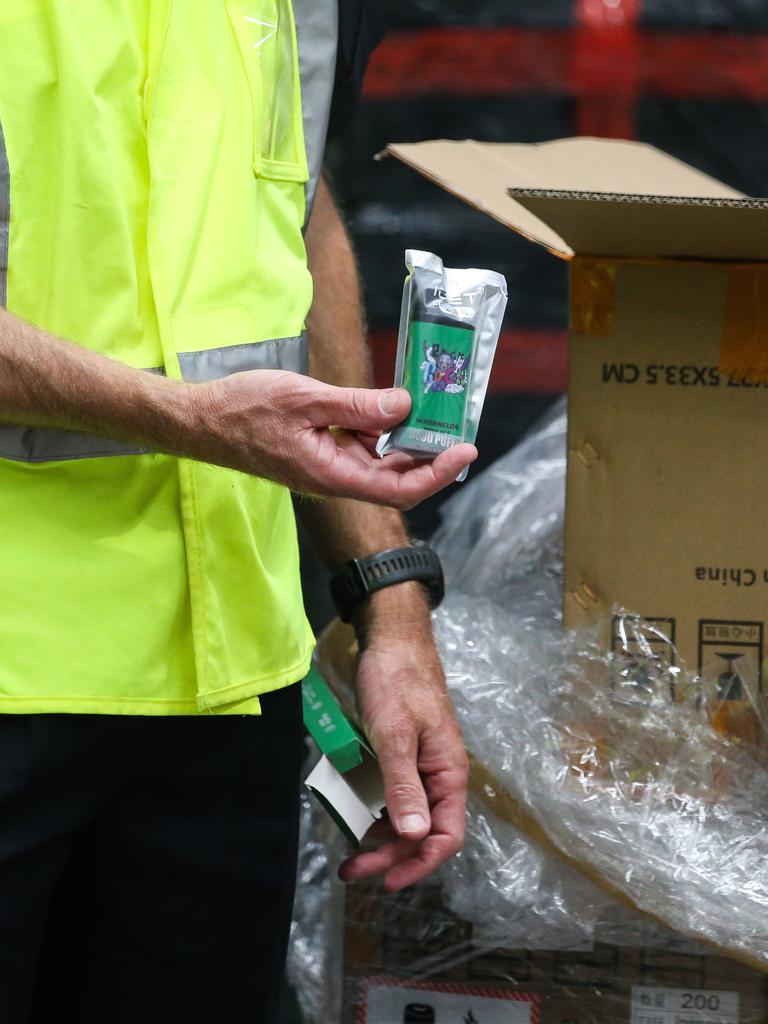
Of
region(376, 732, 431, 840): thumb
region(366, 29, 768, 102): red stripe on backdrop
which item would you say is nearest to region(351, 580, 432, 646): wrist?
region(376, 732, 431, 840): thumb

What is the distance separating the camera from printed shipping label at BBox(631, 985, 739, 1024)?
1.46m

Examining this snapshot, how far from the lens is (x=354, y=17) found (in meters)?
1.31

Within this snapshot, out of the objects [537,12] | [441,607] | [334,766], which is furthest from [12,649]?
[537,12]

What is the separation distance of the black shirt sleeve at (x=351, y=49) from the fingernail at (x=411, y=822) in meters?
0.73

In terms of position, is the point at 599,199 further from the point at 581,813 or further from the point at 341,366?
the point at 581,813

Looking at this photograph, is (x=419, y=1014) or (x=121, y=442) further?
(x=419, y=1014)

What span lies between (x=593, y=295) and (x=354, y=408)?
60 cm

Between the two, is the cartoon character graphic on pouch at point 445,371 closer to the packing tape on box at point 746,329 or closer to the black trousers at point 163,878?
the black trousers at point 163,878

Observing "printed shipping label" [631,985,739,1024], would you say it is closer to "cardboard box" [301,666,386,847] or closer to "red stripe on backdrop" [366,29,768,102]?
"cardboard box" [301,666,386,847]

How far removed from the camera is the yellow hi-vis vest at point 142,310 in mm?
969

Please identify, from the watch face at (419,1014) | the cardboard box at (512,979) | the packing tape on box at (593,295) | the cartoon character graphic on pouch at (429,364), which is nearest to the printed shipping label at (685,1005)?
the cardboard box at (512,979)

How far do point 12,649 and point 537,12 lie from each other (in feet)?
4.91

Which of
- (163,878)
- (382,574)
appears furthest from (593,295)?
(163,878)

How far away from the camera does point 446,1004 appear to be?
1.49 m
